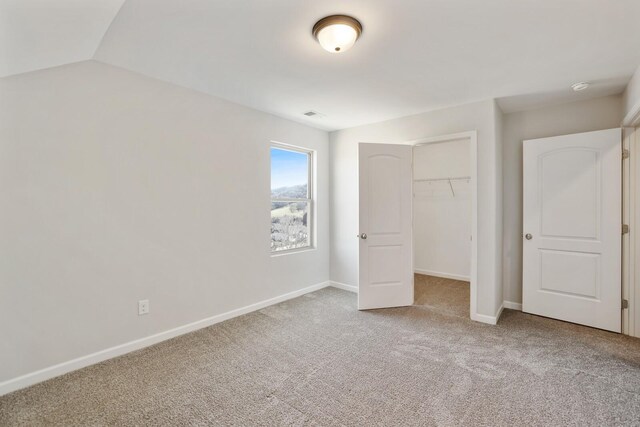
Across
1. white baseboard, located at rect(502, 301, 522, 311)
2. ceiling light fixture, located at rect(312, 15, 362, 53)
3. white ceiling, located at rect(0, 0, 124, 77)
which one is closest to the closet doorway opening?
white baseboard, located at rect(502, 301, 522, 311)

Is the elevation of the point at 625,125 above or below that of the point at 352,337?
above

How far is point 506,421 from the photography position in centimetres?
170

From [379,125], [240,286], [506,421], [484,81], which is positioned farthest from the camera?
[379,125]

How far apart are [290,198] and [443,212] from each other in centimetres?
292

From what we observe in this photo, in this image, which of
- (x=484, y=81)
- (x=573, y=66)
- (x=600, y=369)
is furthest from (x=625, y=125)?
(x=600, y=369)

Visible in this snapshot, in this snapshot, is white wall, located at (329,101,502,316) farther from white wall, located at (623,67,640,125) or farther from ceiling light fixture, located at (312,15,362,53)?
ceiling light fixture, located at (312,15,362,53)

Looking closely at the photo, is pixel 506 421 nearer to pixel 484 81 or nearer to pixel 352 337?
pixel 352 337

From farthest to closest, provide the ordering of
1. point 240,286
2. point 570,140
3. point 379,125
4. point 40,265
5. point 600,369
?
1. point 379,125
2. point 240,286
3. point 570,140
4. point 600,369
5. point 40,265

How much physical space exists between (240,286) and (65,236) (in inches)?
66.3

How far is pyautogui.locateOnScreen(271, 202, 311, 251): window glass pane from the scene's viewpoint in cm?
389

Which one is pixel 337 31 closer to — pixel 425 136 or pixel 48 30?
pixel 48 30

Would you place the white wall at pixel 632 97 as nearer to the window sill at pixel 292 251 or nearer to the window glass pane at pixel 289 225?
the window glass pane at pixel 289 225

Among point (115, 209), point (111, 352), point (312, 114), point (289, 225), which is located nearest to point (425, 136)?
point (312, 114)

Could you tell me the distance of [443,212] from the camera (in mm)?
5270
